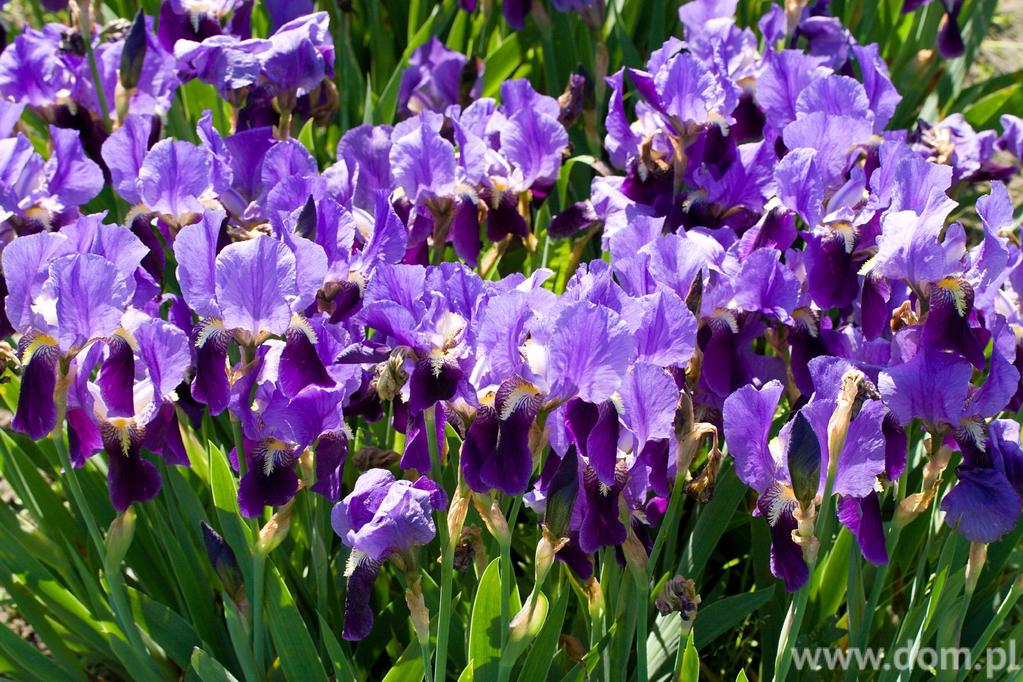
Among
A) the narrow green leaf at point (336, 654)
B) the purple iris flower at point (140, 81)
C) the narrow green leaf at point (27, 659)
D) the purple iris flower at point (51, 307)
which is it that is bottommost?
the narrow green leaf at point (27, 659)

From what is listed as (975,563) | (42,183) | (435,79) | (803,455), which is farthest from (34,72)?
(975,563)

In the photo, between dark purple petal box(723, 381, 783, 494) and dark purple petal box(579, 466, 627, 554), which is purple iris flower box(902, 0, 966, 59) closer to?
dark purple petal box(723, 381, 783, 494)

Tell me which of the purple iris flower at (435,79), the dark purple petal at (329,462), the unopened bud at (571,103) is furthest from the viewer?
the purple iris flower at (435,79)

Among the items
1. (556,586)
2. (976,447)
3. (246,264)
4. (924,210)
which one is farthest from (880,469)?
(246,264)

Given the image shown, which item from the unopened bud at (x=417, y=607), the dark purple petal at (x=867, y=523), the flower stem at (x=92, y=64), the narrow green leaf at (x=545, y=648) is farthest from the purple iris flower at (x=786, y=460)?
the flower stem at (x=92, y=64)

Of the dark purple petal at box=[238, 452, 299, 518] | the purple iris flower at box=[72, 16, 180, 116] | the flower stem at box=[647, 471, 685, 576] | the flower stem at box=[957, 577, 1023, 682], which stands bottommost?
the flower stem at box=[957, 577, 1023, 682]

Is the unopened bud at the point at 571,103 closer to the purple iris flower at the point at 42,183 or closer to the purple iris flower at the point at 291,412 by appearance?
the purple iris flower at the point at 42,183

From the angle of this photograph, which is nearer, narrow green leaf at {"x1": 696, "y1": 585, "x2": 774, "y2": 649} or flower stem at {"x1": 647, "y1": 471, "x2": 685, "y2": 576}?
flower stem at {"x1": 647, "y1": 471, "x2": 685, "y2": 576}

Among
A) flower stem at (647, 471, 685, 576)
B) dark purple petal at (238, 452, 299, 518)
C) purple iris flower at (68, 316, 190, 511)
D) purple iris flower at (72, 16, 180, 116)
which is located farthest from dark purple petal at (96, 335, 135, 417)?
purple iris flower at (72, 16, 180, 116)
